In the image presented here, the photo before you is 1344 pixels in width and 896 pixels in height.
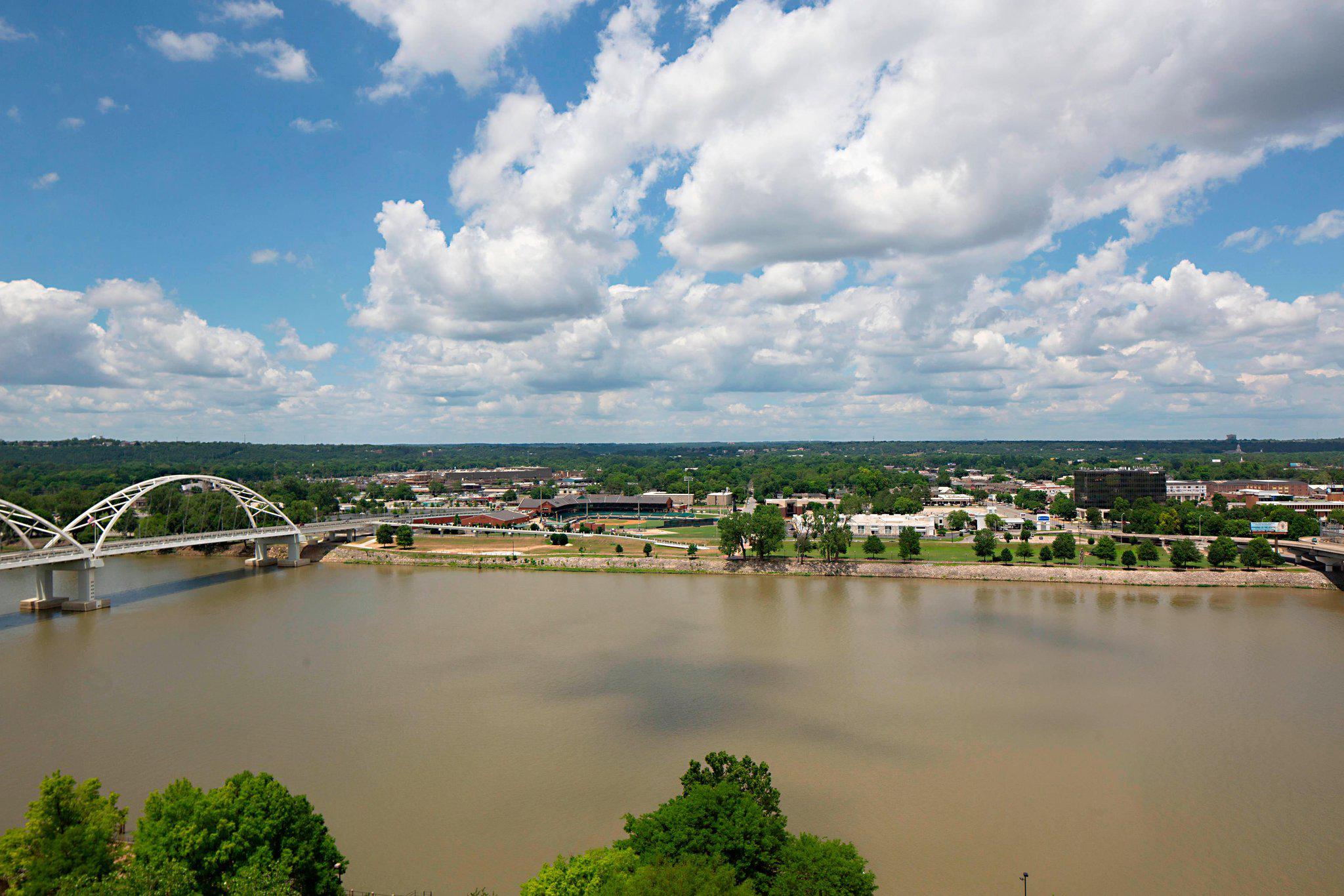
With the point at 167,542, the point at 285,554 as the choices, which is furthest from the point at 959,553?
the point at 167,542

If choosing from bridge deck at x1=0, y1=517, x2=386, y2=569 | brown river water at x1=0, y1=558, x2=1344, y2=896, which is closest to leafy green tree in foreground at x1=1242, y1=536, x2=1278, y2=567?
brown river water at x1=0, y1=558, x2=1344, y2=896

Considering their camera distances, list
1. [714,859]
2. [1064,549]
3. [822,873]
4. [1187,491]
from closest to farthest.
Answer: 1. [822,873]
2. [714,859]
3. [1064,549]
4. [1187,491]

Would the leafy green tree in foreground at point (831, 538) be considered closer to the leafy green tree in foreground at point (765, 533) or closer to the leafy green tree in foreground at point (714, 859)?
the leafy green tree in foreground at point (765, 533)

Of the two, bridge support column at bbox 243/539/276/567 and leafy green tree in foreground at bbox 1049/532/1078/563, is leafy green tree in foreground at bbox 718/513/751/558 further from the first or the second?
bridge support column at bbox 243/539/276/567

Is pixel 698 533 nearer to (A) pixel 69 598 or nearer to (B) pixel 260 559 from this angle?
(B) pixel 260 559

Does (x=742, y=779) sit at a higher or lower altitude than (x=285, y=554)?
higher

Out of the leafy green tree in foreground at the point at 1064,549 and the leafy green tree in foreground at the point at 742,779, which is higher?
the leafy green tree in foreground at the point at 742,779

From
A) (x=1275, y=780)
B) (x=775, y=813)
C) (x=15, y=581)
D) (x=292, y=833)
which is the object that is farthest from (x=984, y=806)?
(x=15, y=581)

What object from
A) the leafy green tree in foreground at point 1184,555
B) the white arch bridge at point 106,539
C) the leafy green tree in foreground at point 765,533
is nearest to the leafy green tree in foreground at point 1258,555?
the leafy green tree in foreground at point 1184,555
